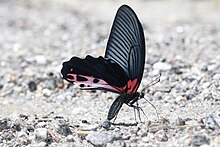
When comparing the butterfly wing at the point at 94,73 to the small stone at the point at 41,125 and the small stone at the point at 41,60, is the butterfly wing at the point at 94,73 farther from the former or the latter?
the small stone at the point at 41,60

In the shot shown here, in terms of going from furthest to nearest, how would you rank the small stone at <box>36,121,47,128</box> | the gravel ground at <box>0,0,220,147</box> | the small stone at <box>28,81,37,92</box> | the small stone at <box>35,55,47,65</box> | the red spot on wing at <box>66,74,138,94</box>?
the small stone at <box>35,55,47,65</box> < the small stone at <box>28,81,37,92</box> < the small stone at <box>36,121,47,128</box> < the red spot on wing at <box>66,74,138,94</box> < the gravel ground at <box>0,0,220,147</box>

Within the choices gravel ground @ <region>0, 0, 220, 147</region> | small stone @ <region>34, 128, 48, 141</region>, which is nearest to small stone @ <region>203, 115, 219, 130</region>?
gravel ground @ <region>0, 0, 220, 147</region>

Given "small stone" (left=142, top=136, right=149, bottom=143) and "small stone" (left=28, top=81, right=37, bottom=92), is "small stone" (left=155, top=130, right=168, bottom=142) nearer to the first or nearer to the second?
Answer: "small stone" (left=142, top=136, right=149, bottom=143)

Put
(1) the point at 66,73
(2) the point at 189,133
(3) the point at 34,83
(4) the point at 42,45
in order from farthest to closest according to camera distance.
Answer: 1. (4) the point at 42,45
2. (3) the point at 34,83
3. (1) the point at 66,73
4. (2) the point at 189,133

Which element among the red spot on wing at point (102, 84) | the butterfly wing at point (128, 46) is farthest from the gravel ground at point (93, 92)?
the butterfly wing at point (128, 46)

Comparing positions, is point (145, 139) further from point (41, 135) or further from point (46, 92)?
point (46, 92)

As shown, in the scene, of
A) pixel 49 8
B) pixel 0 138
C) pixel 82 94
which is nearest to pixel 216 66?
pixel 82 94

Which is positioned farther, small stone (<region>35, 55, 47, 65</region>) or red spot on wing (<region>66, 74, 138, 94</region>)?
small stone (<region>35, 55, 47, 65</region>)

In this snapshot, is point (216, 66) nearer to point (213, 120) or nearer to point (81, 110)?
point (81, 110)
